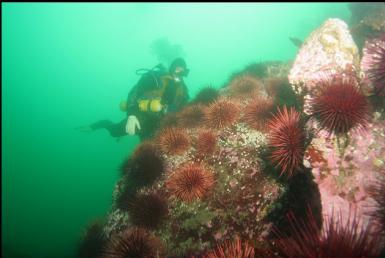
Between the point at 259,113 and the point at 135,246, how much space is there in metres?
4.29

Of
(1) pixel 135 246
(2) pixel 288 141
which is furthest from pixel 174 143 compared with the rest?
(2) pixel 288 141

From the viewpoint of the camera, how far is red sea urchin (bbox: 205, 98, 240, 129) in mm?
7000

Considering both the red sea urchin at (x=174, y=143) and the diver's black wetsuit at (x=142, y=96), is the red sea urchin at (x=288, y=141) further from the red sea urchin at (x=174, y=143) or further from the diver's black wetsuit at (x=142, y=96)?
the diver's black wetsuit at (x=142, y=96)

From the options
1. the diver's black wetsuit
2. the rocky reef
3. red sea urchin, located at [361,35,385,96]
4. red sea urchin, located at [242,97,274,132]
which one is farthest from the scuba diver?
red sea urchin, located at [361,35,385,96]

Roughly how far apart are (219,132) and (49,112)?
12301 centimetres

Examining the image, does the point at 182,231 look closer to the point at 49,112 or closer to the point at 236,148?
the point at 236,148

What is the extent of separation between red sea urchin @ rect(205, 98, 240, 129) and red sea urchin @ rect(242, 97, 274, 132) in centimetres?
38

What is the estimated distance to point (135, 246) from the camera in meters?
4.85

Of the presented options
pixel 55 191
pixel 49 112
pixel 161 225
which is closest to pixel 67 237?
pixel 55 191

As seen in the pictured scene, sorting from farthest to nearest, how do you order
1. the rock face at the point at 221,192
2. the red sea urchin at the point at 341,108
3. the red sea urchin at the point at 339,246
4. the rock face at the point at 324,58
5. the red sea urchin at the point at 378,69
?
the rock face at the point at 324,58 < the rock face at the point at 221,192 < the red sea urchin at the point at 378,69 < the red sea urchin at the point at 341,108 < the red sea urchin at the point at 339,246

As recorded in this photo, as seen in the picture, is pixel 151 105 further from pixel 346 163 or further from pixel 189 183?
pixel 346 163

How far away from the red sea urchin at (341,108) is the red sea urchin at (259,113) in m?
1.84

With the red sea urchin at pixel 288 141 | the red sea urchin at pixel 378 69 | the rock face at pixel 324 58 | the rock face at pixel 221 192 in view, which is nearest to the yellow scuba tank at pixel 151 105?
the rock face at pixel 221 192

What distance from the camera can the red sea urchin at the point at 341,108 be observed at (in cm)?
437
